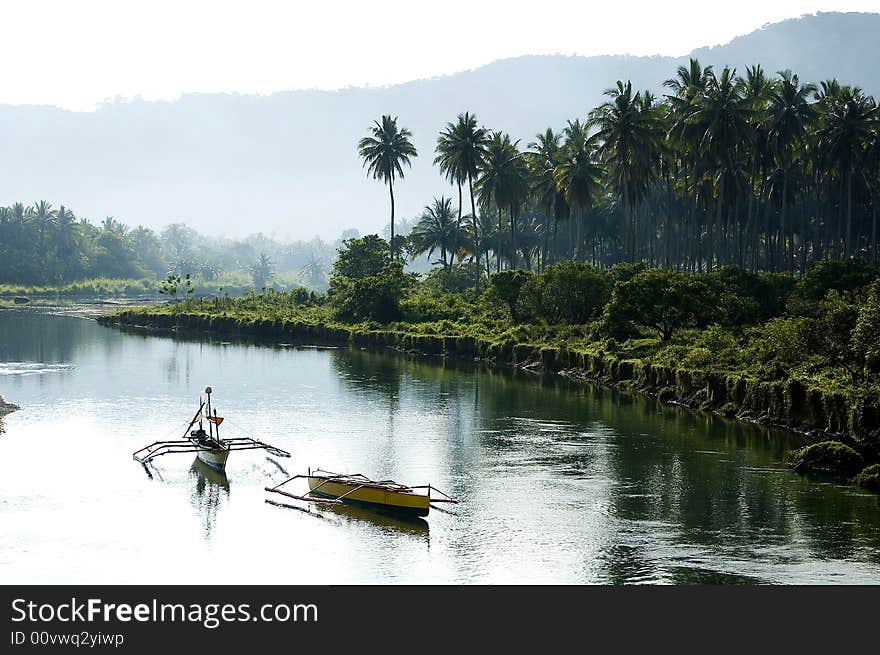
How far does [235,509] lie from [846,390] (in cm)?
3196

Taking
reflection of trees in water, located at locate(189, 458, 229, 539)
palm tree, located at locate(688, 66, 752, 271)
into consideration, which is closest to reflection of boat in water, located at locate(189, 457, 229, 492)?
reflection of trees in water, located at locate(189, 458, 229, 539)

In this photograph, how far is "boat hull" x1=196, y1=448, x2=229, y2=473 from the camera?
55688 mm

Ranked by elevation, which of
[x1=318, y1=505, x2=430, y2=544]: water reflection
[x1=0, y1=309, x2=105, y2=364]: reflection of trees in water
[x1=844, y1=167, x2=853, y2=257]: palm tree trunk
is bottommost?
[x1=318, y1=505, x2=430, y2=544]: water reflection

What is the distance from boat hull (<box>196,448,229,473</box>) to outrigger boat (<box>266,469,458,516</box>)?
459cm

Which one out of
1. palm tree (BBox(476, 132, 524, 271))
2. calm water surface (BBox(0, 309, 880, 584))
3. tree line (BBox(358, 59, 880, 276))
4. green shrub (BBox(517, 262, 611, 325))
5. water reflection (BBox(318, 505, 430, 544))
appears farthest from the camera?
palm tree (BBox(476, 132, 524, 271))

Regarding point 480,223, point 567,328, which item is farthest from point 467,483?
point 480,223

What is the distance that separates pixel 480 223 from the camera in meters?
184

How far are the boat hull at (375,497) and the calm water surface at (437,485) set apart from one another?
0.65m

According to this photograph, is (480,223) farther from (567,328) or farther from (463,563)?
(463,563)

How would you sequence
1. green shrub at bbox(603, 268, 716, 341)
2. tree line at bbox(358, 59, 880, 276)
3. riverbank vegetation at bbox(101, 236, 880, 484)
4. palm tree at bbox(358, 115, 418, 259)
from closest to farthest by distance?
riverbank vegetation at bbox(101, 236, 880, 484) → green shrub at bbox(603, 268, 716, 341) → tree line at bbox(358, 59, 880, 276) → palm tree at bbox(358, 115, 418, 259)

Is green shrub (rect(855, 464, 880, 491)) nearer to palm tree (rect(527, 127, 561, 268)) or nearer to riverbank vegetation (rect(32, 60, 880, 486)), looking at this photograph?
riverbank vegetation (rect(32, 60, 880, 486))

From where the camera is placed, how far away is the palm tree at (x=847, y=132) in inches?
4343

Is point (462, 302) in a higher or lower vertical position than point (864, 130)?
lower

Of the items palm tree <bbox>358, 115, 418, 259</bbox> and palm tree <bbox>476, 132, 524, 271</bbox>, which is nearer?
palm tree <bbox>476, 132, 524, 271</bbox>
